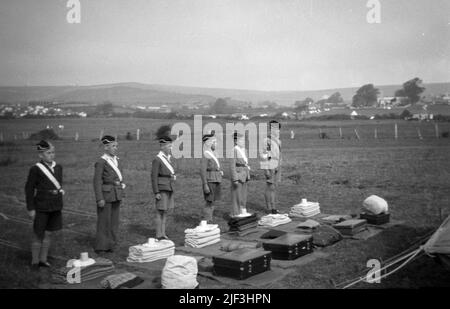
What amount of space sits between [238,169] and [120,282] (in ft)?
16.4

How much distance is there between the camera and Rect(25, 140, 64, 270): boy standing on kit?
23.3 ft

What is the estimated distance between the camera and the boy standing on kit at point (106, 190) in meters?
8.05

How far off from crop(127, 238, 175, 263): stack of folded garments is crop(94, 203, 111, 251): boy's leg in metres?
0.77

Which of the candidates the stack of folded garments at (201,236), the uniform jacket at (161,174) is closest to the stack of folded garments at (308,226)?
the stack of folded garments at (201,236)

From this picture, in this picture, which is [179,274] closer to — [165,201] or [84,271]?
[84,271]

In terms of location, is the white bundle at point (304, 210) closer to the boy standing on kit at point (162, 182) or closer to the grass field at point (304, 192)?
the grass field at point (304, 192)

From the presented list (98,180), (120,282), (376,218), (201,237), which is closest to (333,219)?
(376,218)

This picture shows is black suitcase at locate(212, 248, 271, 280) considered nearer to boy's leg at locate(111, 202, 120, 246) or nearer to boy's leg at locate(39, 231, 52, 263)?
boy's leg at locate(111, 202, 120, 246)

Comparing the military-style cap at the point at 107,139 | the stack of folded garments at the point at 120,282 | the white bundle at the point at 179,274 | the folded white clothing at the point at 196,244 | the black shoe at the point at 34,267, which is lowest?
the folded white clothing at the point at 196,244

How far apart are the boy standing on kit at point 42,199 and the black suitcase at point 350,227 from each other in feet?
18.5

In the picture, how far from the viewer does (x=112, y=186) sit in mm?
8188

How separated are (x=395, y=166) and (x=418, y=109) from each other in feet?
126

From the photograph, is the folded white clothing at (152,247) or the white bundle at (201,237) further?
the white bundle at (201,237)
